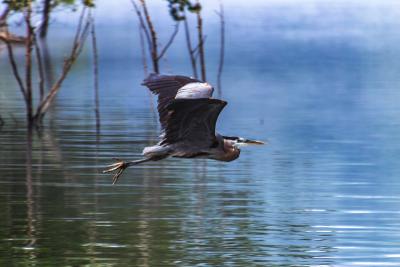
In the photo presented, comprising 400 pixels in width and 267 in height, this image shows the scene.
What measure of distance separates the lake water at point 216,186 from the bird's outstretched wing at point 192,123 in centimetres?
105

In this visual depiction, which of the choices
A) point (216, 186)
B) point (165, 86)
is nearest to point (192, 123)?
point (165, 86)

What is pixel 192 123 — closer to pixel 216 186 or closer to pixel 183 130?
pixel 183 130

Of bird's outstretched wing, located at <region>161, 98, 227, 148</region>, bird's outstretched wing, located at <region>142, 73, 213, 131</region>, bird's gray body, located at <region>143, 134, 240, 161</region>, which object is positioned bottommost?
bird's gray body, located at <region>143, 134, 240, 161</region>

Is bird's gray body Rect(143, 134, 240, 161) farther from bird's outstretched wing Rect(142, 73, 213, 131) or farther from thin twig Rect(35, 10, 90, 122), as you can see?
thin twig Rect(35, 10, 90, 122)

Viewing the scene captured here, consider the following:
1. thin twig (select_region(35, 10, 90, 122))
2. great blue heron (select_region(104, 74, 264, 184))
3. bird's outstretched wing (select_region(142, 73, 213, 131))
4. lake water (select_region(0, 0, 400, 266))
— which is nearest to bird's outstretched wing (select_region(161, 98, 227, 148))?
great blue heron (select_region(104, 74, 264, 184))

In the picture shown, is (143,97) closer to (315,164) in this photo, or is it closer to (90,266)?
(315,164)

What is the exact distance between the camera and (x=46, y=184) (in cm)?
1878

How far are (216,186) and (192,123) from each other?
498 cm

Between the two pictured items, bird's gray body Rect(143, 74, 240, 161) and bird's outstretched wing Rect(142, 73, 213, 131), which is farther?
bird's outstretched wing Rect(142, 73, 213, 131)

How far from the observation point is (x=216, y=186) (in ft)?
61.5

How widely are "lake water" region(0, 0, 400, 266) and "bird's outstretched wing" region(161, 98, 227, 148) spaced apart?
105 cm

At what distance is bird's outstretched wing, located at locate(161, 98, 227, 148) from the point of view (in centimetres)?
1323

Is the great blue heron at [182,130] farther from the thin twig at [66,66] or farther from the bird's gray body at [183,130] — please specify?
the thin twig at [66,66]

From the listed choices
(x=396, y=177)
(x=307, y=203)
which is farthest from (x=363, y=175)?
(x=307, y=203)
